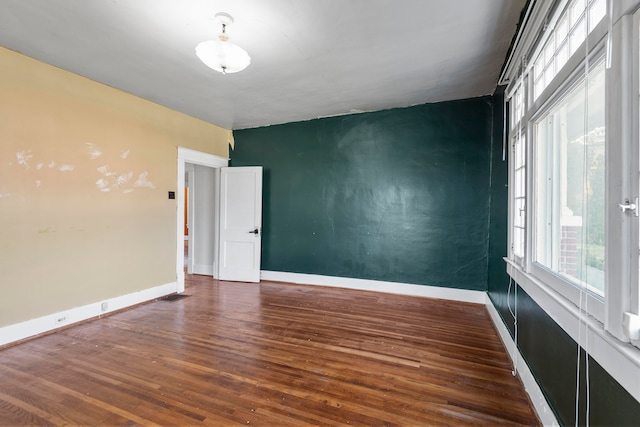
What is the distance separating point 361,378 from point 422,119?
142 inches

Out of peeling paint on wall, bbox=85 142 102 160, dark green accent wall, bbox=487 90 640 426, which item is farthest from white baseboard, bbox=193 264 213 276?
dark green accent wall, bbox=487 90 640 426

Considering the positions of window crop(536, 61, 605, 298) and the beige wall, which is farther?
the beige wall

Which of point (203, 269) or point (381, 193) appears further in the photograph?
point (203, 269)

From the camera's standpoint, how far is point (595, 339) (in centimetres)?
118

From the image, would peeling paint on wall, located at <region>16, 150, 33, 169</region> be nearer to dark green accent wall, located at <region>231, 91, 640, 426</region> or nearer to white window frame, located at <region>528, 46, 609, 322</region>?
dark green accent wall, located at <region>231, 91, 640, 426</region>

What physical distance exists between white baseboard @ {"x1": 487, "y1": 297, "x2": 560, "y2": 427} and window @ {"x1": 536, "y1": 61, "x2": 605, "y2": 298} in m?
0.76

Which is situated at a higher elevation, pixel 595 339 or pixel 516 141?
pixel 516 141

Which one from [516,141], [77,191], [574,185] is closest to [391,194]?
[516,141]

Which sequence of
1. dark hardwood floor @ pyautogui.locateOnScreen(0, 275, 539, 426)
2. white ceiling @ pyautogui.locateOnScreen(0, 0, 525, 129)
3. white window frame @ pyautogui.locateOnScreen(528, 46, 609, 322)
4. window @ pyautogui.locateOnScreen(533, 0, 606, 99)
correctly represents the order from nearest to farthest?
1. white window frame @ pyautogui.locateOnScreen(528, 46, 609, 322)
2. window @ pyautogui.locateOnScreen(533, 0, 606, 99)
3. dark hardwood floor @ pyautogui.locateOnScreen(0, 275, 539, 426)
4. white ceiling @ pyautogui.locateOnScreen(0, 0, 525, 129)

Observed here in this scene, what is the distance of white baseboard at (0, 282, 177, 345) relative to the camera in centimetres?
276

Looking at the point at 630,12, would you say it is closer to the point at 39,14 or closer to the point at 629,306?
the point at 629,306

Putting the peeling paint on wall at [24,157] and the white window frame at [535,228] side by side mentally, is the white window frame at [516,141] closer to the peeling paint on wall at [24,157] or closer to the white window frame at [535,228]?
the white window frame at [535,228]

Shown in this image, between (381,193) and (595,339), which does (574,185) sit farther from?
(381,193)

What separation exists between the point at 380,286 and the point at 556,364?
3.01 metres
